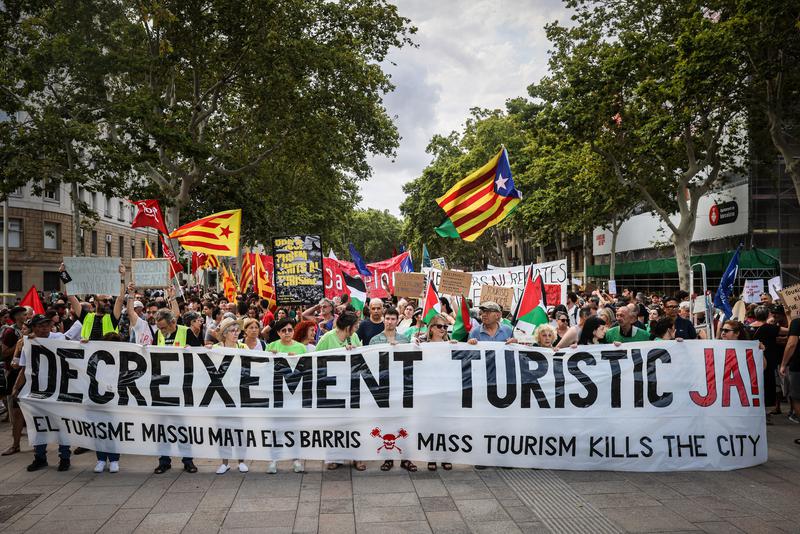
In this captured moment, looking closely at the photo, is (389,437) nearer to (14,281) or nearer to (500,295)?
(500,295)

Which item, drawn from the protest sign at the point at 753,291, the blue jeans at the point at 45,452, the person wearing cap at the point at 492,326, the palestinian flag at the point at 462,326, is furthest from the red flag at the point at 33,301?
the protest sign at the point at 753,291

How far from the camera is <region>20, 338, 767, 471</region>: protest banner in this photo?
6.75 metres

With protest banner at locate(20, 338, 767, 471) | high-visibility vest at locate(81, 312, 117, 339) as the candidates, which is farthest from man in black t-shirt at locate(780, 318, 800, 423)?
high-visibility vest at locate(81, 312, 117, 339)

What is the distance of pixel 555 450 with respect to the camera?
673cm

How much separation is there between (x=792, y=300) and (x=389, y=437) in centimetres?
607

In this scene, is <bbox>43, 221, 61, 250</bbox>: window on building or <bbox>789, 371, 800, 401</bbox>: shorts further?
<bbox>43, 221, 61, 250</bbox>: window on building

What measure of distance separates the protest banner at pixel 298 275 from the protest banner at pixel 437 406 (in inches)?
212

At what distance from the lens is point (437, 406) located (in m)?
6.86

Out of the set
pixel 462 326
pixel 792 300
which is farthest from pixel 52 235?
pixel 792 300

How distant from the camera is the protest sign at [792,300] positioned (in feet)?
28.2

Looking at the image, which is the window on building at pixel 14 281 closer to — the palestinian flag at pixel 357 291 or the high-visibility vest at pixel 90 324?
the palestinian flag at pixel 357 291

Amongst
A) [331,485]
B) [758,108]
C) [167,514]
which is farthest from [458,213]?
[758,108]

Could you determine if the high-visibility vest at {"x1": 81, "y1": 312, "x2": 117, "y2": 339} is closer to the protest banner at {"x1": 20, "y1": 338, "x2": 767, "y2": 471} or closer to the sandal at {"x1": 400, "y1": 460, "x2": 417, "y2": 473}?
the protest banner at {"x1": 20, "y1": 338, "x2": 767, "y2": 471}

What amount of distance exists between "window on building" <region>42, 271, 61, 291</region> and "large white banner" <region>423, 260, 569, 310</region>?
102 feet
